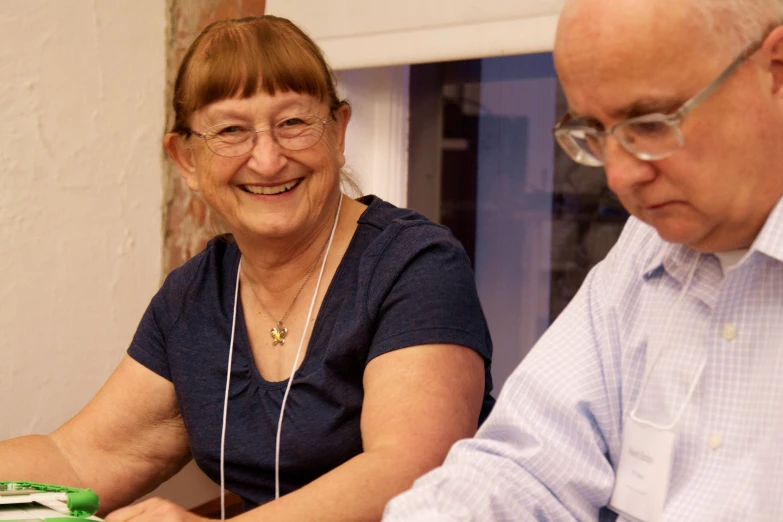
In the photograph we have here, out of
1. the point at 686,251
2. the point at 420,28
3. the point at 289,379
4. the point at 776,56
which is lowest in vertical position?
the point at 289,379

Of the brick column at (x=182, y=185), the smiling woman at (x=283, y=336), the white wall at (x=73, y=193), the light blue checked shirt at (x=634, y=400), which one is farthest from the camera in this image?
the brick column at (x=182, y=185)

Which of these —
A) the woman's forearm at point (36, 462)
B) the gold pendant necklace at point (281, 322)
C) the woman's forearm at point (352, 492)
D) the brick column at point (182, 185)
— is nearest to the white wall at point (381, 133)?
the brick column at point (182, 185)

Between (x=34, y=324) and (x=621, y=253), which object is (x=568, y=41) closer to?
(x=621, y=253)

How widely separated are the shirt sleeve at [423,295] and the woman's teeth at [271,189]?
0.73 feet

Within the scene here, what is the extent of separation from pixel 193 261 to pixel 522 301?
101cm

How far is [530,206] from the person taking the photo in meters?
2.47

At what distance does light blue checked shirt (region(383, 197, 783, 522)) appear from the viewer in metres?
1.02

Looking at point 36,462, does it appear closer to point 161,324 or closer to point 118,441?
point 118,441

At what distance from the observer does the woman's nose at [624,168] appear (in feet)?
3.22

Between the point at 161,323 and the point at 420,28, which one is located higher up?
the point at 420,28

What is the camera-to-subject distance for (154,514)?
1.36 m

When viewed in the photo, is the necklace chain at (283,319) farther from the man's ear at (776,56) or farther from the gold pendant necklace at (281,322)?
the man's ear at (776,56)

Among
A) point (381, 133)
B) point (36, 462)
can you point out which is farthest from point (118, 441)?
point (381, 133)

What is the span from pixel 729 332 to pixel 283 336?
861 millimetres
